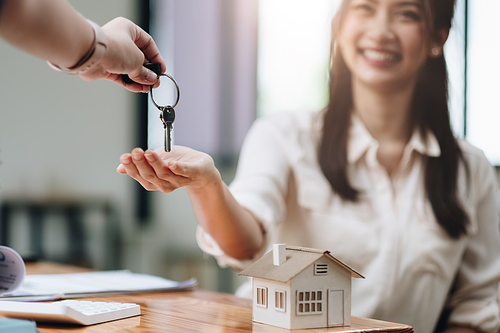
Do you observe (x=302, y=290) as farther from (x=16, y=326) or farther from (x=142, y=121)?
(x=142, y=121)

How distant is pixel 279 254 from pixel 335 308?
0.11m

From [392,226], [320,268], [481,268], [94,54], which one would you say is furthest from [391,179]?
[94,54]

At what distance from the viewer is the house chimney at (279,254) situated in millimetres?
647

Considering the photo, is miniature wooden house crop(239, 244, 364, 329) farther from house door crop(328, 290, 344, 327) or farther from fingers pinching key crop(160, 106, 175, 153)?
fingers pinching key crop(160, 106, 175, 153)

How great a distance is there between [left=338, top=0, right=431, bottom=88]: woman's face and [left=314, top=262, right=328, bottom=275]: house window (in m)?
0.90

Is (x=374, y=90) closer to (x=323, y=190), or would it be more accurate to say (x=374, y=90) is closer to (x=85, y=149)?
(x=323, y=190)

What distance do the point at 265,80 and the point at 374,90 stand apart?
1662 millimetres

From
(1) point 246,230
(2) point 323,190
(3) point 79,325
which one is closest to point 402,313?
(2) point 323,190

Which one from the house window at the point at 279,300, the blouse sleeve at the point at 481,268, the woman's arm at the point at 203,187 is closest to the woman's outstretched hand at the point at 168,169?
the woman's arm at the point at 203,187

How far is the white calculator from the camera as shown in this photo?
0.61m

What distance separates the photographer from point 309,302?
2.00 feet

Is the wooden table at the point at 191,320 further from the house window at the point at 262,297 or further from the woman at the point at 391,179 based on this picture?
the woman at the point at 391,179

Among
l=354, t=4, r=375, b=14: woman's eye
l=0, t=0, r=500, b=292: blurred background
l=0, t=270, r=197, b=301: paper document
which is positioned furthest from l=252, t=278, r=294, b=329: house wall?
l=0, t=0, r=500, b=292: blurred background

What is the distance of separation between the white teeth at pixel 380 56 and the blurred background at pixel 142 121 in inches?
45.3
